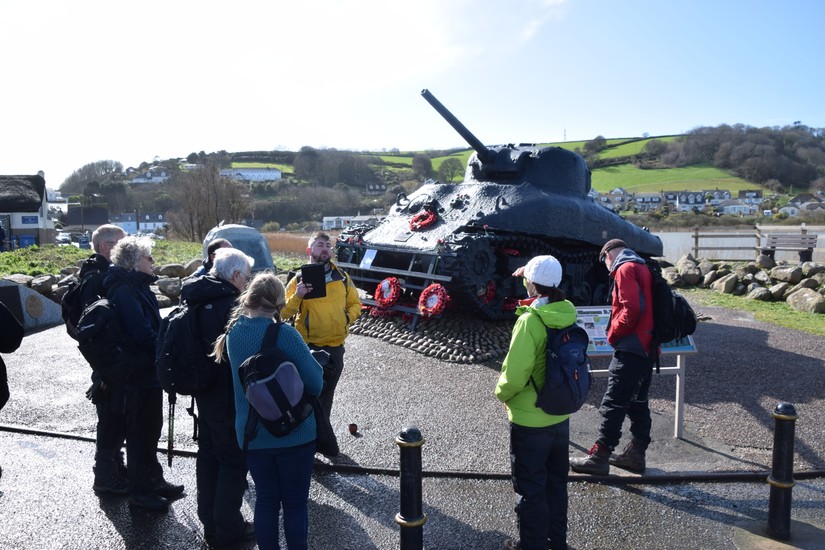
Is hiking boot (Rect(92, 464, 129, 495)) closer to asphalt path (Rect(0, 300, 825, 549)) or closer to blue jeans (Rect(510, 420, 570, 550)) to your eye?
asphalt path (Rect(0, 300, 825, 549))

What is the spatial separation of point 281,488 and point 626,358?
110 inches

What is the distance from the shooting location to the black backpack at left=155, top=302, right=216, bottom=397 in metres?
3.64

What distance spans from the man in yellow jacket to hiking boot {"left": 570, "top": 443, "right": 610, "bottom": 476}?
2.05m

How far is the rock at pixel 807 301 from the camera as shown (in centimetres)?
1285

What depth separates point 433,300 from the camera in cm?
959

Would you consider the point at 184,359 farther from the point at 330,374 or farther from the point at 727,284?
the point at 727,284

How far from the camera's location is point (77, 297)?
4.70 metres

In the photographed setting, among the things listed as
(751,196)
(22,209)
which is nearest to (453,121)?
(22,209)

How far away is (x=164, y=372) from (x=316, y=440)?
933 millimetres

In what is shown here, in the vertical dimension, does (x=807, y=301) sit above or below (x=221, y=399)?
below

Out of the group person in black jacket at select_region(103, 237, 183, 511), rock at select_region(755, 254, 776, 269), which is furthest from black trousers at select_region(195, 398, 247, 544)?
rock at select_region(755, 254, 776, 269)

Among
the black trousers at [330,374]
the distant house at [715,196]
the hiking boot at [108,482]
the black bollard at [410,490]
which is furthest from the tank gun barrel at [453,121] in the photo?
the distant house at [715,196]

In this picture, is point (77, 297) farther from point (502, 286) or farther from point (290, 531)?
point (502, 286)

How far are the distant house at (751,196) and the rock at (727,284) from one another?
1543 inches
